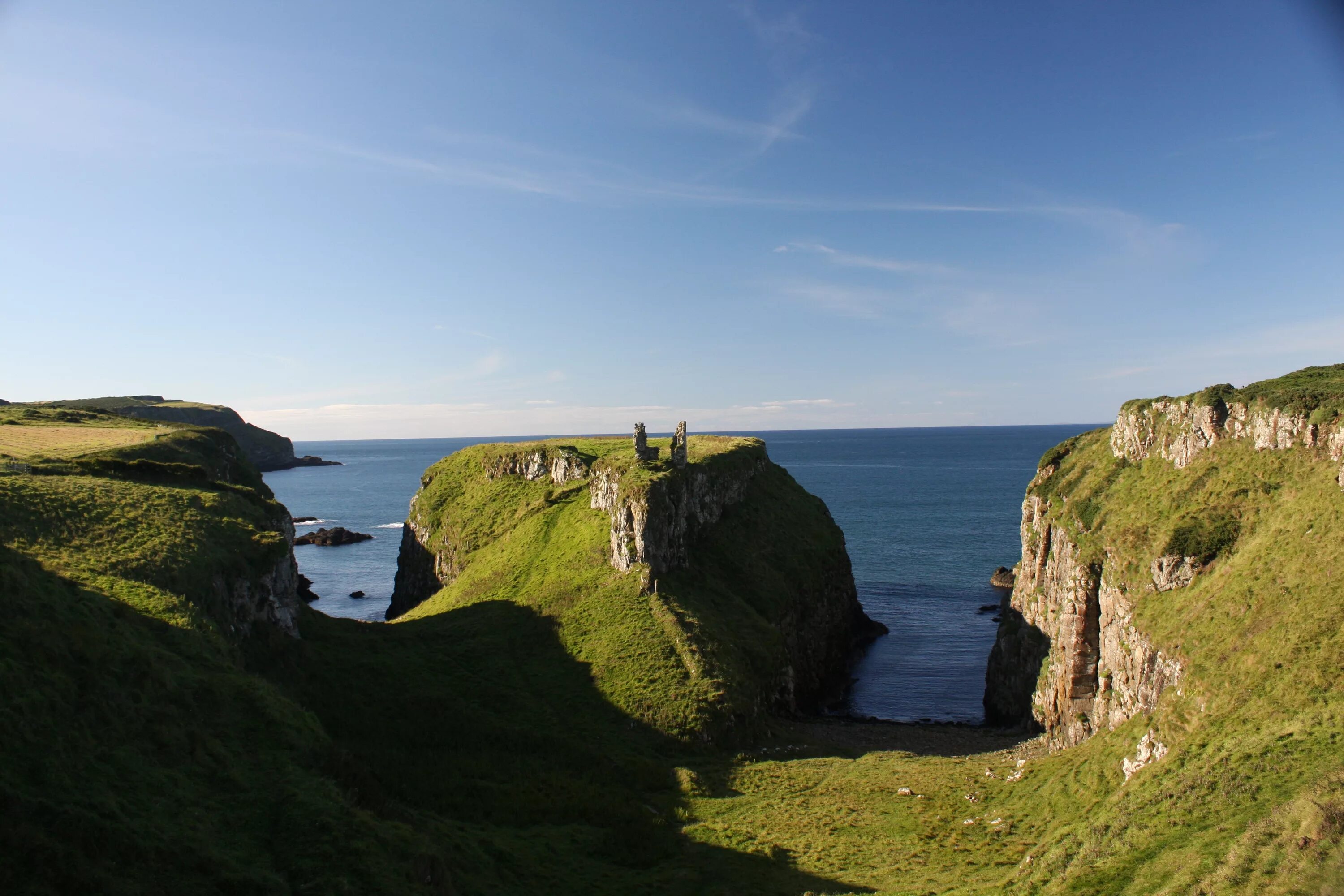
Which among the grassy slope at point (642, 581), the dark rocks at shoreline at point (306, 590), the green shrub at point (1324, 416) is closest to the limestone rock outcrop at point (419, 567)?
the grassy slope at point (642, 581)

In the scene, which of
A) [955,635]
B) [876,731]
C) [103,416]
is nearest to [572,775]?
[876,731]

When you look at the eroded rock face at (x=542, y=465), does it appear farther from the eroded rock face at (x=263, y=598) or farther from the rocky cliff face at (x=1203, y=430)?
the rocky cliff face at (x=1203, y=430)

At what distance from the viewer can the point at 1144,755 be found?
1217 inches

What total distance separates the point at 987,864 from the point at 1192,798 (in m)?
9.23

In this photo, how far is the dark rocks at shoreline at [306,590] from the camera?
291 feet

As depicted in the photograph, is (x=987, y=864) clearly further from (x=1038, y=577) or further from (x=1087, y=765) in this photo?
(x=1038, y=577)

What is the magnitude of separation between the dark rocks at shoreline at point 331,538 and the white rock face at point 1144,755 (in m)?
121

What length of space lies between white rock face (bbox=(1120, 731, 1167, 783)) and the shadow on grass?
1397 centimetres

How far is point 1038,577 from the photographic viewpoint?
5688 cm

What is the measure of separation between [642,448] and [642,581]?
51.5ft

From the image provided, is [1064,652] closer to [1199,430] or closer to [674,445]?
[1199,430]

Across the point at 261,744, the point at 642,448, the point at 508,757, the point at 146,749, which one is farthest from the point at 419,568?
the point at 146,749

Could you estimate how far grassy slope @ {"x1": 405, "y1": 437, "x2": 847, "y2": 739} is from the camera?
50.4 meters

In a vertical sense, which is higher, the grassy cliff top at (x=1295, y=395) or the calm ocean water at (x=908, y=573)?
A: the grassy cliff top at (x=1295, y=395)
